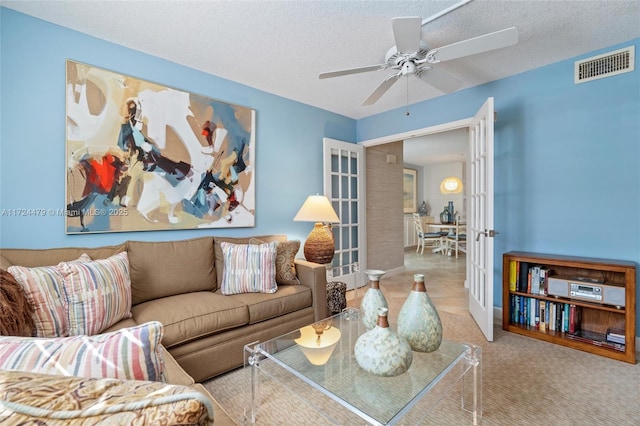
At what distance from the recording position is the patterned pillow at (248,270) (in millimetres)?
2303

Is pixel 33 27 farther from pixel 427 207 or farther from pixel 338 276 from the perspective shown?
pixel 427 207

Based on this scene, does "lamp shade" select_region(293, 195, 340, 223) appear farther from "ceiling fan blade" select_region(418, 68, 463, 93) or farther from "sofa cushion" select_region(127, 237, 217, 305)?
"ceiling fan blade" select_region(418, 68, 463, 93)

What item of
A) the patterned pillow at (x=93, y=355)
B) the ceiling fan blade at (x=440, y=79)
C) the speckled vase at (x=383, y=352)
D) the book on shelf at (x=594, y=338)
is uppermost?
the ceiling fan blade at (x=440, y=79)

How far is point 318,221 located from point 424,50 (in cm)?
176

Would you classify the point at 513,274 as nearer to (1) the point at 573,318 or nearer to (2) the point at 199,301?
(1) the point at 573,318

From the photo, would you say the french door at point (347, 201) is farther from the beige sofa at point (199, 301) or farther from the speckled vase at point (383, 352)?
the speckled vase at point (383, 352)

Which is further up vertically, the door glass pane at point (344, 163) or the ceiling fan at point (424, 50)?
the ceiling fan at point (424, 50)

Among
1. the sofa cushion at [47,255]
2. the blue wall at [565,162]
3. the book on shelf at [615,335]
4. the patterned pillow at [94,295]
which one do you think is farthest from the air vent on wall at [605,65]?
the sofa cushion at [47,255]

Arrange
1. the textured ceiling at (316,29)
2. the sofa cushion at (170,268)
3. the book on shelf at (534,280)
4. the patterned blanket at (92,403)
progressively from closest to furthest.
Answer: the patterned blanket at (92,403) < the textured ceiling at (316,29) < the sofa cushion at (170,268) < the book on shelf at (534,280)

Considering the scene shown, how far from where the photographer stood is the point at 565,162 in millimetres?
2613

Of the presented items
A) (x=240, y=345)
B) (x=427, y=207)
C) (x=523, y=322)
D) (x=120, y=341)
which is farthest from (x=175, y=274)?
(x=427, y=207)

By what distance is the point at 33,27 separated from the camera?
1943 mm

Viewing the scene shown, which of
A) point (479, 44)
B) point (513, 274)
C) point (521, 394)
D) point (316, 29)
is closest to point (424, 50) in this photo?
point (479, 44)

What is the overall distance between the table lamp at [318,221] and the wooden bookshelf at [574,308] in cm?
168
